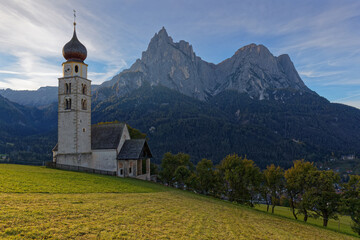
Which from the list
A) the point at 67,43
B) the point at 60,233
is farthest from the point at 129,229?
the point at 67,43

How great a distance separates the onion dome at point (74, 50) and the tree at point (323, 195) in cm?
4701

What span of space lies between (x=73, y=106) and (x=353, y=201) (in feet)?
162

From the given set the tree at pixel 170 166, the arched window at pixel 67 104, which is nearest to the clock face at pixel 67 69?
the arched window at pixel 67 104

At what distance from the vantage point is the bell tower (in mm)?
47594

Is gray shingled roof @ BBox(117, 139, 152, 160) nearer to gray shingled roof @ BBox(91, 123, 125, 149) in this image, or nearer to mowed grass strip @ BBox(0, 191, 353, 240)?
gray shingled roof @ BBox(91, 123, 125, 149)

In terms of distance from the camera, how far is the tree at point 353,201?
1417 inches

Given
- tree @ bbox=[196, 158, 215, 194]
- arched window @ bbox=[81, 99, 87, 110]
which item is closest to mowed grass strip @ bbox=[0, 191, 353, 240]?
arched window @ bbox=[81, 99, 87, 110]

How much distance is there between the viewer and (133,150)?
4975 centimetres

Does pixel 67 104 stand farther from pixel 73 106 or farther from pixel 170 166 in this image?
pixel 170 166

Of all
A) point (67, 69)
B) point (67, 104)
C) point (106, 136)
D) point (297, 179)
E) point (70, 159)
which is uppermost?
point (67, 69)

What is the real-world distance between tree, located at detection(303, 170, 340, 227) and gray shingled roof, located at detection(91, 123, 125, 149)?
35.6 m

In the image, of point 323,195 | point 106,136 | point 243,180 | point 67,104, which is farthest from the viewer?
point 106,136

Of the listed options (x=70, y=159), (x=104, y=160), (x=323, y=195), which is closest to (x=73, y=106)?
(x=70, y=159)

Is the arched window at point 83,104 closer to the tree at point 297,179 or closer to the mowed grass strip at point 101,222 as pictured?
the mowed grass strip at point 101,222
